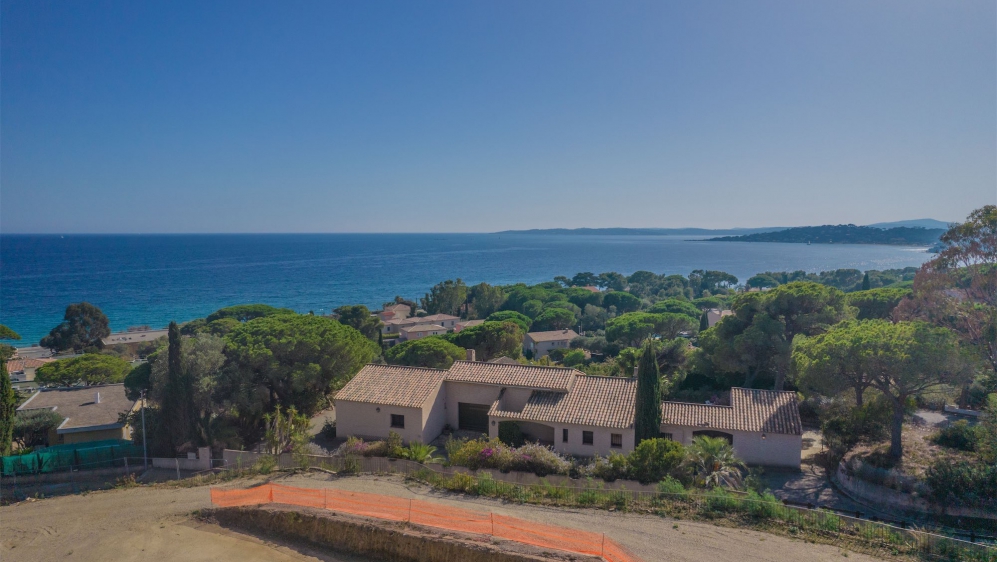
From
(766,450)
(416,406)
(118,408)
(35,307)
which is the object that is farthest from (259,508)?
(35,307)

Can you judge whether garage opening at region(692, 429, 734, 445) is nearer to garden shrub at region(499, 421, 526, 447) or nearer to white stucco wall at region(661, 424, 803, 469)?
white stucco wall at region(661, 424, 803, 469)

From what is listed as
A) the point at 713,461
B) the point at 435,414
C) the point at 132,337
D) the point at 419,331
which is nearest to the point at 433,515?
the point at 435,414

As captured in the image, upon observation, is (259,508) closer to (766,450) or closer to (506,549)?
(506,549)

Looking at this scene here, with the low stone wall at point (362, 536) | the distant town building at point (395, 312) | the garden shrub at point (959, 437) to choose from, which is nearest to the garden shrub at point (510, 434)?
the low stone wall at point (362, 536)

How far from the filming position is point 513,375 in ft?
76.6

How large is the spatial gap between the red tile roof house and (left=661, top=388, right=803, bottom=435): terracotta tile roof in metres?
1.90

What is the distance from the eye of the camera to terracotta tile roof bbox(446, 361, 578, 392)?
22.4 metres

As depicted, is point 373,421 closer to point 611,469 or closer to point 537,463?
point 537,463

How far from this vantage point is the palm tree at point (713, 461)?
16.2 metres

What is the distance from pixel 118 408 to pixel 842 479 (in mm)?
31103

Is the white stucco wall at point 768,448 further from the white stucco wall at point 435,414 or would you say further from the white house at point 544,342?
the white house at point 544,342

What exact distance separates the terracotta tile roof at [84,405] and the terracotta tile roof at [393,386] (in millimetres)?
11131

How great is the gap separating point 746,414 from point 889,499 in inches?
206

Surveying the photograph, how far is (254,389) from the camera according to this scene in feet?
78.9
